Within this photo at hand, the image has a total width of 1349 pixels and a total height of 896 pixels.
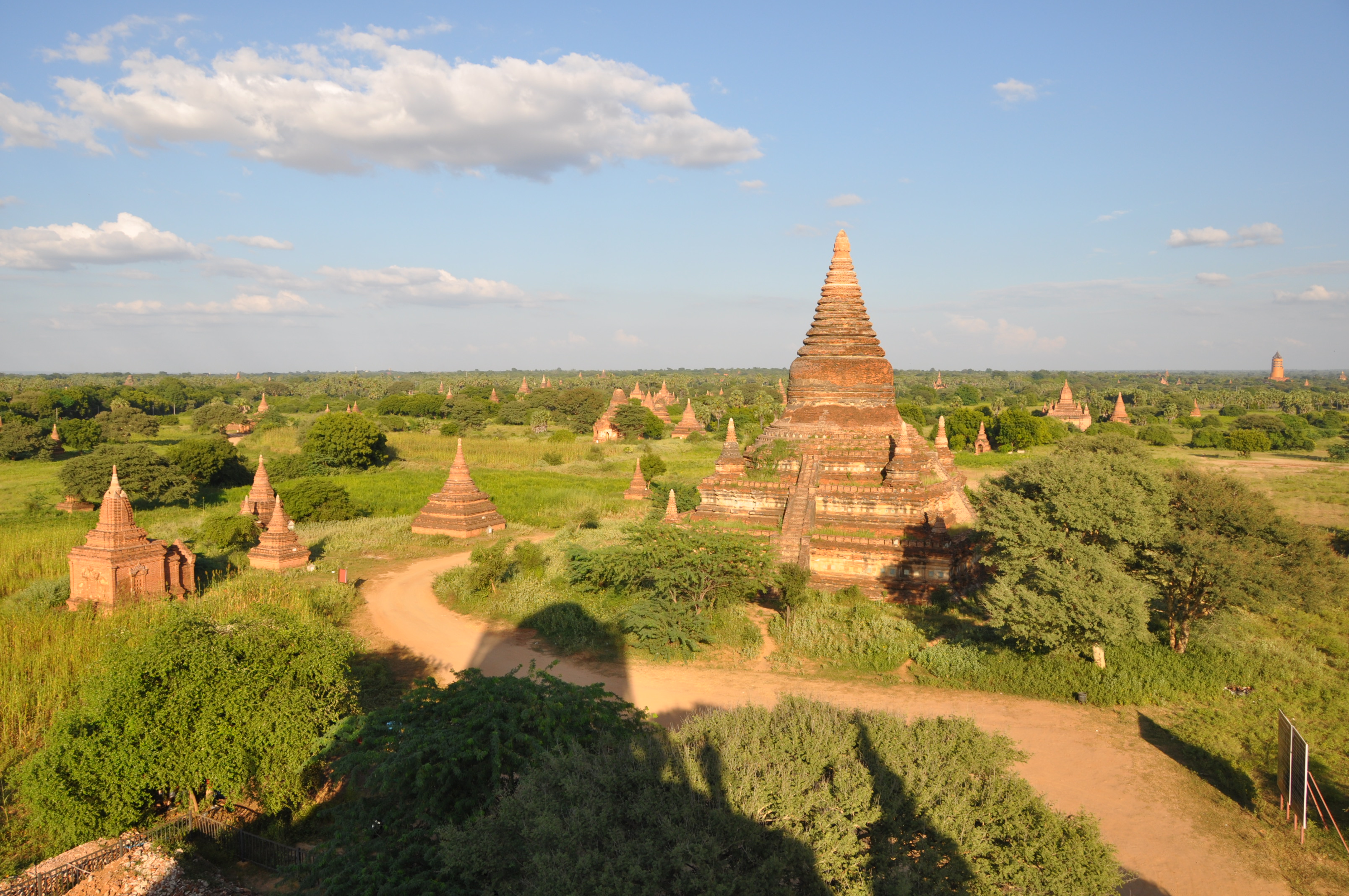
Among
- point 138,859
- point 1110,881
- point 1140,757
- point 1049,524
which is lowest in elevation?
point 138,859

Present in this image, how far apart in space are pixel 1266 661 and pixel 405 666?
569 inches

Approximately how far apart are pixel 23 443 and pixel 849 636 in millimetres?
50848

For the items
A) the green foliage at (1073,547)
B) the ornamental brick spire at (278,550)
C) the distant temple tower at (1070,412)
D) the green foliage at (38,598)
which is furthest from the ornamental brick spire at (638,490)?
the distant temple tower at (1070,412)

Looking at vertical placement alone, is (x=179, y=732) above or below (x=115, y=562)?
below

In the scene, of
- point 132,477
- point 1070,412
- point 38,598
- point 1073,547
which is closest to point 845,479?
point 1073,547

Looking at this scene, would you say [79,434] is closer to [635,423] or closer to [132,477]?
[132,477]

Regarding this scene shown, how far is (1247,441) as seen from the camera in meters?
53.5

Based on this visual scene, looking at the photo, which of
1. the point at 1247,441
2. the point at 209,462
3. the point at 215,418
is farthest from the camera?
the point at 215,418

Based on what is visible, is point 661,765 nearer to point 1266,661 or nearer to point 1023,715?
point 1023,715

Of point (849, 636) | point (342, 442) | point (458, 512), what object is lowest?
point (849, 636)

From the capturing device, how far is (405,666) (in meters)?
14.3

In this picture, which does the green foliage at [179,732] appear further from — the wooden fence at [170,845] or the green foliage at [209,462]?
the green foliage at [209,462]

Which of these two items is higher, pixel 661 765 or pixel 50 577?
pixel 661 765

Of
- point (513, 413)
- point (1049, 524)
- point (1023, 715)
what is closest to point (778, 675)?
point (1023, 715)
